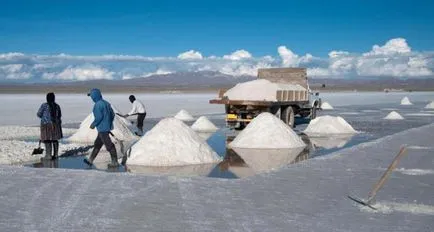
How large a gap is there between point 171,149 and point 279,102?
27.2 feet

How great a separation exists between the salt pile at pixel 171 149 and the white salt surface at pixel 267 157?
2.61ft

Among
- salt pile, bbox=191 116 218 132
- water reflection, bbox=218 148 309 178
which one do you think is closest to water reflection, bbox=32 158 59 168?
water reflection, bbox=218 148 309 178

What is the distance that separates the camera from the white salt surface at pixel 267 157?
10078 millimetres

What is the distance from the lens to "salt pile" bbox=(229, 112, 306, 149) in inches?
514

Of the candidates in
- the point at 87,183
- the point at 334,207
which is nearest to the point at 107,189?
the point at 87,183

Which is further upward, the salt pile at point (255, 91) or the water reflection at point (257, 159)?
the salt pile at point (255, 91)

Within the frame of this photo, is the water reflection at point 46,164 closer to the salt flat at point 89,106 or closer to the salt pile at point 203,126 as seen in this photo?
the salt pile at point 203,126

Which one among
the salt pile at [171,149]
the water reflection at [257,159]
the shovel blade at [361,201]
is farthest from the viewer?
the salt pile at [171,149]

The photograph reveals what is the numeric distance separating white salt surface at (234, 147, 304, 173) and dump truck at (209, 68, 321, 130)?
16.7 feet

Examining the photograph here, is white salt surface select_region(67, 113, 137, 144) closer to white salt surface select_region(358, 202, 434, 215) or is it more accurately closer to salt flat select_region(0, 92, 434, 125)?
salt flat select_region(0, 92, 434, 125)

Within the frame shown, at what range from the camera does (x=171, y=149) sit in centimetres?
1057

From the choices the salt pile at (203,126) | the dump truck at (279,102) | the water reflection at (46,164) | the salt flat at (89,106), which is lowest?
the salt flat at (89,106)

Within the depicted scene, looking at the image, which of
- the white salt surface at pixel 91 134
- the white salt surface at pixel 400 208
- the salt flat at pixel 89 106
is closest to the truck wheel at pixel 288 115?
the white salt surface at pixel 91 134

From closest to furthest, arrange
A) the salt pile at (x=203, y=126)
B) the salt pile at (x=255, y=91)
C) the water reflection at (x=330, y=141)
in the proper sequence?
the water reflection at (x=330, y=141) → the salt pile at (x=255, y=91) → the salt pile at (x=203, y=126)
